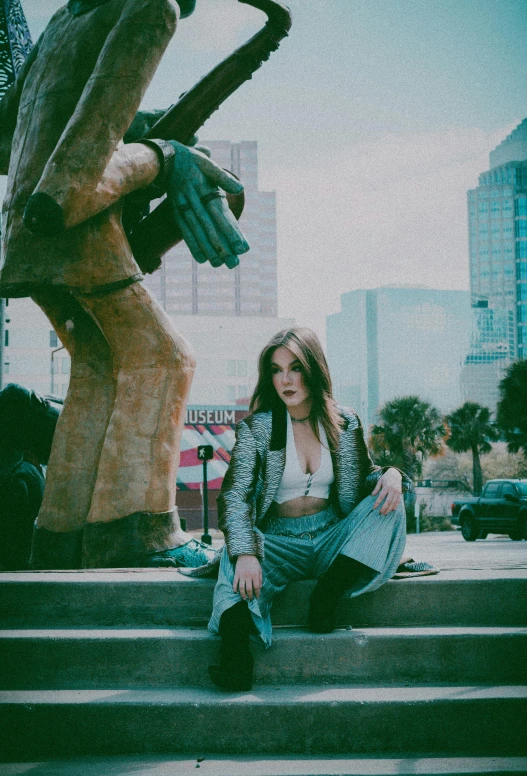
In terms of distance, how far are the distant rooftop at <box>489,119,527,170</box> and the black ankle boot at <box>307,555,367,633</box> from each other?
188403mm

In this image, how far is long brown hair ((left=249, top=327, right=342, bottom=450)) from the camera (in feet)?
10.8

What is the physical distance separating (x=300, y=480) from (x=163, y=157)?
7.01 ft

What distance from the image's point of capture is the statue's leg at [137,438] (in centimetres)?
407

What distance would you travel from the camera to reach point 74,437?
173 inches

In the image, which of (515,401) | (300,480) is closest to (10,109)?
(300,480)

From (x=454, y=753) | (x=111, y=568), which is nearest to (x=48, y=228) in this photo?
(x=111, y=568)

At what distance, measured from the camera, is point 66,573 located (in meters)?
3.58

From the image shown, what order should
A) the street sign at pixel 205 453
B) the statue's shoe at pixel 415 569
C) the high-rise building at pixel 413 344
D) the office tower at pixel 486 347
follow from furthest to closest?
the high-rise building at pixel 413 344, the office tower at pixel 486 347, the street sign at pixel 205 453, the statue's shoe at pixel 415 569

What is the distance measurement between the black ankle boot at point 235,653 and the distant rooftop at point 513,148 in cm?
18877

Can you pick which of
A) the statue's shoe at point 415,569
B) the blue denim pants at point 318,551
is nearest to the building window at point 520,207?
the statue's shoe at point 415,569

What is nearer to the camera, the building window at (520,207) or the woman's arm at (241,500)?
the woman's arm at (241,500)

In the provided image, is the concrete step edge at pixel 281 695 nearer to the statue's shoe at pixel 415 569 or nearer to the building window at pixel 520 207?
the statue's shoe at pixel 415 569

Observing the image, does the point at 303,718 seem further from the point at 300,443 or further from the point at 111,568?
the point at 111,568

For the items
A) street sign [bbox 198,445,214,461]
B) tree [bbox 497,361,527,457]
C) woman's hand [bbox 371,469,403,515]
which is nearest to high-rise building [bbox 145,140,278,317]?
tree [bbox 497,361,527,457]
